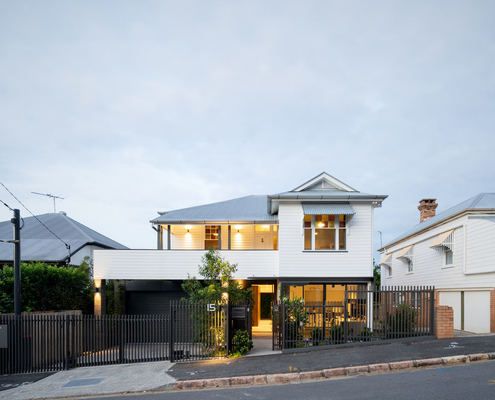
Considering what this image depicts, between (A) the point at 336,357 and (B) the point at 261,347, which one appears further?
(B) the point at 261,347

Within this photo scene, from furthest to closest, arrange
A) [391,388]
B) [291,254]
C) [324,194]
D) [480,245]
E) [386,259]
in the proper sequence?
[386,259]
[291,254]
[324,194]
[480,245]
[391,388]

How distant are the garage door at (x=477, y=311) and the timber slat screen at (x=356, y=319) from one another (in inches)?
146

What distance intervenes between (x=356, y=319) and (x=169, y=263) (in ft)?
28.7

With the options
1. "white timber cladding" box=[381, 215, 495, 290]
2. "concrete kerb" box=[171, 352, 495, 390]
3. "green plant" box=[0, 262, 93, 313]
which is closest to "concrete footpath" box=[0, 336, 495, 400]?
"concrete kerb" box=[171, 352, 495, 390]

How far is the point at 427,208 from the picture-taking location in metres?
31.5

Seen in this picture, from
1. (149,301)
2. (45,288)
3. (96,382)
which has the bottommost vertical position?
(96,382)

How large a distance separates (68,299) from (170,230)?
6.39m

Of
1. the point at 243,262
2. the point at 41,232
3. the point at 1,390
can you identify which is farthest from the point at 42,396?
the point at 41,232

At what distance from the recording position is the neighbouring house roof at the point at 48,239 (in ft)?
68.1

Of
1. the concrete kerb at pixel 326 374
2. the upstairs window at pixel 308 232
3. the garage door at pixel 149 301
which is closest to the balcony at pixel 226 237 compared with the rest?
the garage door at pixel 149 301

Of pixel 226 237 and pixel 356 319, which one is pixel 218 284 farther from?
pixel 226 237

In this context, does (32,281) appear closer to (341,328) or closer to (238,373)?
(238,373)

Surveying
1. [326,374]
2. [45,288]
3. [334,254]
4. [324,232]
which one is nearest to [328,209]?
[324,232]

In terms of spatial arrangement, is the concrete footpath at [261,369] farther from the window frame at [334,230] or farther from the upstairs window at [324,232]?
the upstairs window at [324,232]
